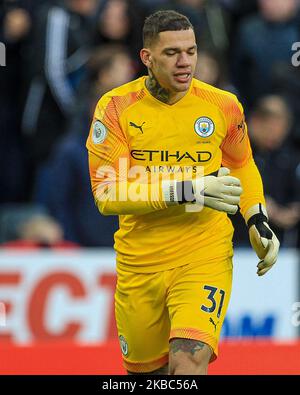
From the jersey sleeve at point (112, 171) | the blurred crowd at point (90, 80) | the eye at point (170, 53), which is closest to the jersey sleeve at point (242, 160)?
the eye at point (170, 53)

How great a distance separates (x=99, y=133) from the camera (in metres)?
6.61

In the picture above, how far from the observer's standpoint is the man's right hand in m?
6.32

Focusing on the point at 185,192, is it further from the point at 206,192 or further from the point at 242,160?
the point at 242,160

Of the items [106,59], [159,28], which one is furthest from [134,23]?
[159,28]

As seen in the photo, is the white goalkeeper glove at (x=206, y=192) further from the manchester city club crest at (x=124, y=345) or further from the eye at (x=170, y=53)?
Result: the manchester city club crest at (x=124, y=345)

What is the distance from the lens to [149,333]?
6852 millimetres

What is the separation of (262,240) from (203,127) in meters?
0.70

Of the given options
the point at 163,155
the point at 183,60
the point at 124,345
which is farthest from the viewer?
the point at 124,345

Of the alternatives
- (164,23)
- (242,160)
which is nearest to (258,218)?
(242,160)

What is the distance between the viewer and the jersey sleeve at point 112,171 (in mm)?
6398

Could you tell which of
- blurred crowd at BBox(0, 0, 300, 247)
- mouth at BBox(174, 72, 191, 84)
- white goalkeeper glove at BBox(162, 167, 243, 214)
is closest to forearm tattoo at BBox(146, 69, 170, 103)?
mouth at BBox(174, 72, 191, 84)

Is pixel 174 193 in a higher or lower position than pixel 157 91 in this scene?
lower

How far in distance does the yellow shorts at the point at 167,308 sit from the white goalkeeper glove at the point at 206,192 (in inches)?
18.8

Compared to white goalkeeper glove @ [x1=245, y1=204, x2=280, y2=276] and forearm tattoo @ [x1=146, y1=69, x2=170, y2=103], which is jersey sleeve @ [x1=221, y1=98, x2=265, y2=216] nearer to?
white goalkeeper glove @ [x1=245, y1=204, x2=280, y2=276]
